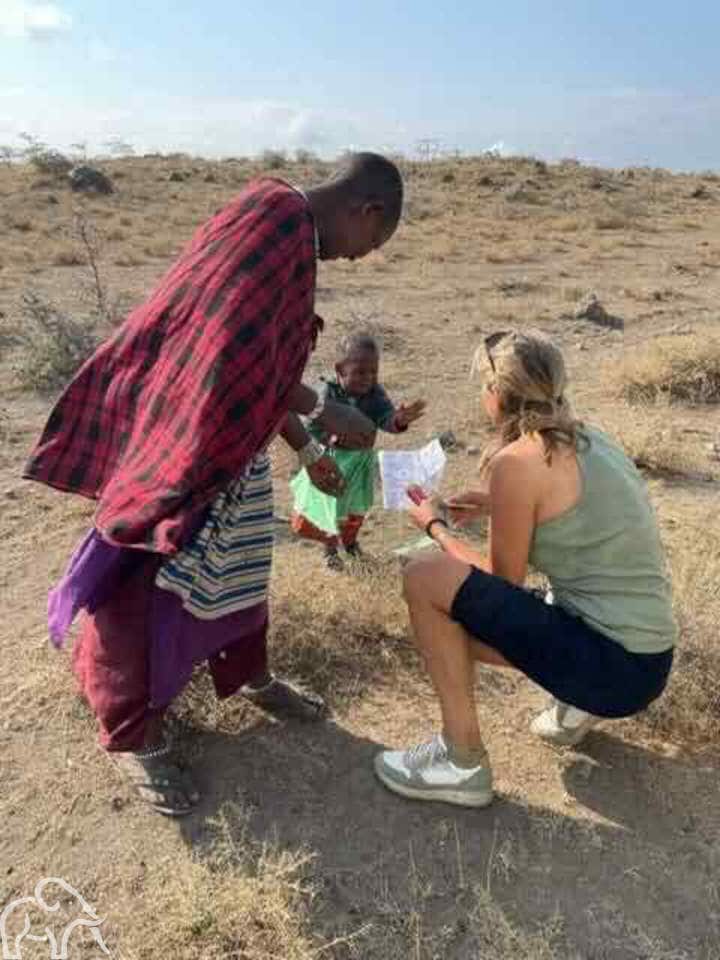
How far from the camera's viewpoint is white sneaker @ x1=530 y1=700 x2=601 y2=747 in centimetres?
268

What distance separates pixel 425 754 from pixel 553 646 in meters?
0.49

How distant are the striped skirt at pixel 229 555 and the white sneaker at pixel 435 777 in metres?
0.60

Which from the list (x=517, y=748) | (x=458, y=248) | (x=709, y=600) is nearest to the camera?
(x=517, y=748)

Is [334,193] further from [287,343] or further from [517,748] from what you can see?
[517,748]

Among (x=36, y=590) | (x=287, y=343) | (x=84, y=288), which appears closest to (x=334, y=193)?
(x=287, y=343)

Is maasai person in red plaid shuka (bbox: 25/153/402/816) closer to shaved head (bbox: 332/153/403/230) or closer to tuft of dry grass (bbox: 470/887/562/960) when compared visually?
shaved head (bbox: 332/153/403/230)

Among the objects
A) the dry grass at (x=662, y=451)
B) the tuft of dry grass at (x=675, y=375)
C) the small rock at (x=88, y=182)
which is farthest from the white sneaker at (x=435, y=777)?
the small rock at (x=88, y=182)

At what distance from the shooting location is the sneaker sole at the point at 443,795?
2504 mm

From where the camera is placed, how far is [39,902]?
225 centimetres

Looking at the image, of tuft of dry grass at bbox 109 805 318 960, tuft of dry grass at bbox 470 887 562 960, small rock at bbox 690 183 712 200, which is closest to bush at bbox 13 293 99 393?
tuft of dry grass at bbox 109 805 318 960

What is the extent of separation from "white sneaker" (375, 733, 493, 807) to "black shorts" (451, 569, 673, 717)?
325 millimetres

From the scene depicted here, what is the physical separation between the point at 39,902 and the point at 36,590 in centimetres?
166

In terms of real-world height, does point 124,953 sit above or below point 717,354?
below

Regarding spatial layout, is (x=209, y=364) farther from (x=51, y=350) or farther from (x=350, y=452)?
(x=51, y=350)
